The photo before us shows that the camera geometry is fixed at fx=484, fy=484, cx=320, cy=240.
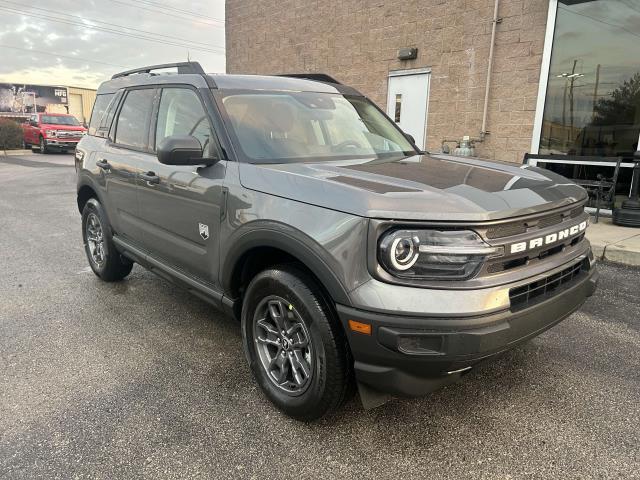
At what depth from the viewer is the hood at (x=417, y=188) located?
210cm

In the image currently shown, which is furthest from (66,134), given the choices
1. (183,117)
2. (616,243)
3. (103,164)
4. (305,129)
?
(616,243)

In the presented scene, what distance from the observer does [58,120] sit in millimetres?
23328

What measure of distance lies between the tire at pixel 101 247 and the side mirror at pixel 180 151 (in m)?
2.02

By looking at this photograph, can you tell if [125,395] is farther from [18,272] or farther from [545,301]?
[18,272]

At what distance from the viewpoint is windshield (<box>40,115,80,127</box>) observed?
909 inches

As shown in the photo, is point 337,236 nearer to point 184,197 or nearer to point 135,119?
point 184,197

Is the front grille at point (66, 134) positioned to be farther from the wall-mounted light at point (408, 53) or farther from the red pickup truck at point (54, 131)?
the wall-mounted light at point (408, 53)

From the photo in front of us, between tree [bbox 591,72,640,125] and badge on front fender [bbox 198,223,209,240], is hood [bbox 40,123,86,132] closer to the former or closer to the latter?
tree [bbox 591,72,640,125]

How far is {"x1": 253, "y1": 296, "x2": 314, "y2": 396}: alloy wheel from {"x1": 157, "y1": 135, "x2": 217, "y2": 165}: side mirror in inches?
37.0

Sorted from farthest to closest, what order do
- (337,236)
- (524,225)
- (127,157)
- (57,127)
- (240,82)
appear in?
(57,127)
(127,157)
(240,82)
(524,225)
(337,236)

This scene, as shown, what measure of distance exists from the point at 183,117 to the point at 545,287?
2563 millimetres

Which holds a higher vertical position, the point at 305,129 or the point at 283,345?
the point at 305,129

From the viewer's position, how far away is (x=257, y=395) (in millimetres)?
2865

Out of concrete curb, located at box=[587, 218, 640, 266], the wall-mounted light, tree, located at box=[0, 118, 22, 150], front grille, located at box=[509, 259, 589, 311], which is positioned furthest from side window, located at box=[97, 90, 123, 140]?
tree, located at box=[0, 118, 22, 150]
